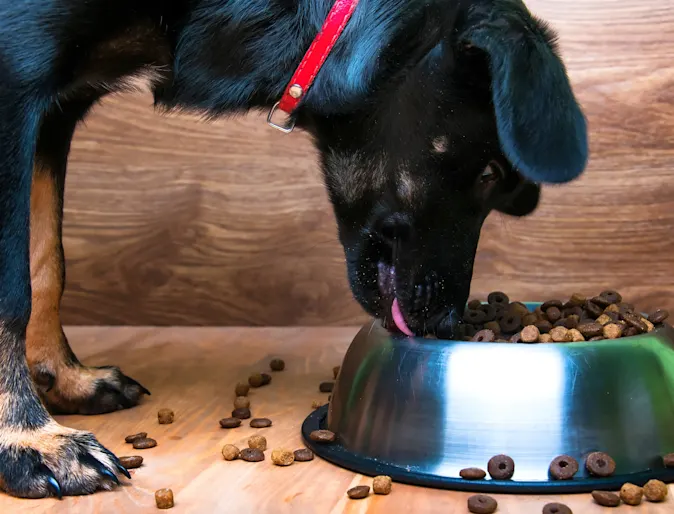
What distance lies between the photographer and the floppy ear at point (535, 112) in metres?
1.70

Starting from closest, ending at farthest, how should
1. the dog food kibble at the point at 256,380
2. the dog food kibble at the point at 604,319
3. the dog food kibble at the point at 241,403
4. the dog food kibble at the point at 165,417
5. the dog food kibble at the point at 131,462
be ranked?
1. the dog food kibble at the point at 131,462
2. the dog food kibble at the point at 604,319
3. the dog food kibble at the point at 165,417
4. the dog food kibble at the point at 241,403
5. the dog food kibble at the point at 256,380

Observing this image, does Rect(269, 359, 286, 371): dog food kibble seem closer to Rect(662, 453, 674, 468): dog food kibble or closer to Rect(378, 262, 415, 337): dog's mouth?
Rect(378, 262, 415, 337): dog's mouth

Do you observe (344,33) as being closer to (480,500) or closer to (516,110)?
(516,110)

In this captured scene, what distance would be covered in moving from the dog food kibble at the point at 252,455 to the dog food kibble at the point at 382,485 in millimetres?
304

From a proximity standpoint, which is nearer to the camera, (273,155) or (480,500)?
(480,500)

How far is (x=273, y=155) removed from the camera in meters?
3.22

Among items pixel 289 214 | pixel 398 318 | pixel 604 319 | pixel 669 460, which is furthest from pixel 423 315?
pixel 289 214

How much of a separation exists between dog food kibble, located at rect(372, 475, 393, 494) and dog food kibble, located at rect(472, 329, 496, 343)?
36cm

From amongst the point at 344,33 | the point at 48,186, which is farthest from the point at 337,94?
the point at 48,186

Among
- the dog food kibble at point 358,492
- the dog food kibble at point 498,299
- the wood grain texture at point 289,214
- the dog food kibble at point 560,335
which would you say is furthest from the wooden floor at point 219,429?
the dog food kibble at point 498,299

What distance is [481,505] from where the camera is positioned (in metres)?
1.59

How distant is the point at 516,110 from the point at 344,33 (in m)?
0.50

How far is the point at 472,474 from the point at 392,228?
619mm

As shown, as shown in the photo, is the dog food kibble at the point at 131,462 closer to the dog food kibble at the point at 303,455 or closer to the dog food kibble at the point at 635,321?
the dog food kibble at the point at 303,455
